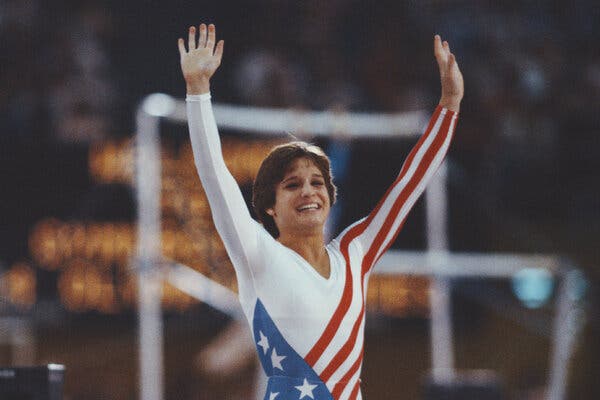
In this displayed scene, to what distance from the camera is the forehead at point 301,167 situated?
355 cm

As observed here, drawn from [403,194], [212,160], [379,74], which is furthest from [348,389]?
[379,74]

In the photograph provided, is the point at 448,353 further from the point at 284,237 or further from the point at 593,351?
the point at 284,237

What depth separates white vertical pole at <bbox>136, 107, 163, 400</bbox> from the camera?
6.73 meters

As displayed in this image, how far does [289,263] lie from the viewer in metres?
3.45

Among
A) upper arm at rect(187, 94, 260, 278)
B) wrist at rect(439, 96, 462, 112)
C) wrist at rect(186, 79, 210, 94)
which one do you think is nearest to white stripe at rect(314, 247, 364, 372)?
upper arm at rect(187, 94, 260, 278)

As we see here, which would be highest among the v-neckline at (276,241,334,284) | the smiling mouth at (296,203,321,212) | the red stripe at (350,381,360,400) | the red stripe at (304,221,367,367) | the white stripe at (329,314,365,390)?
the smiling mouth at (296,203,321,212)

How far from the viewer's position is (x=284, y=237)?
3592 mm

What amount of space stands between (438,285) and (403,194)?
3858 millimetres

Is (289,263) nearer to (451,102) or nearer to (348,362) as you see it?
(348,362)

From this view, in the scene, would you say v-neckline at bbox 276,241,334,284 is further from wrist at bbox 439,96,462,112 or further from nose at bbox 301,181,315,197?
wrist at bbox 439,96,462,112

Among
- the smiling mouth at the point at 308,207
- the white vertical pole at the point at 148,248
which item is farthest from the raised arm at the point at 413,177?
the white vertical pole at the point at 148,248

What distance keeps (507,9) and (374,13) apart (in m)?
1.23

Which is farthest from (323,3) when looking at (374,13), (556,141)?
(556,141)

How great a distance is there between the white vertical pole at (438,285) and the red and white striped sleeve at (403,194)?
3.75 metres
